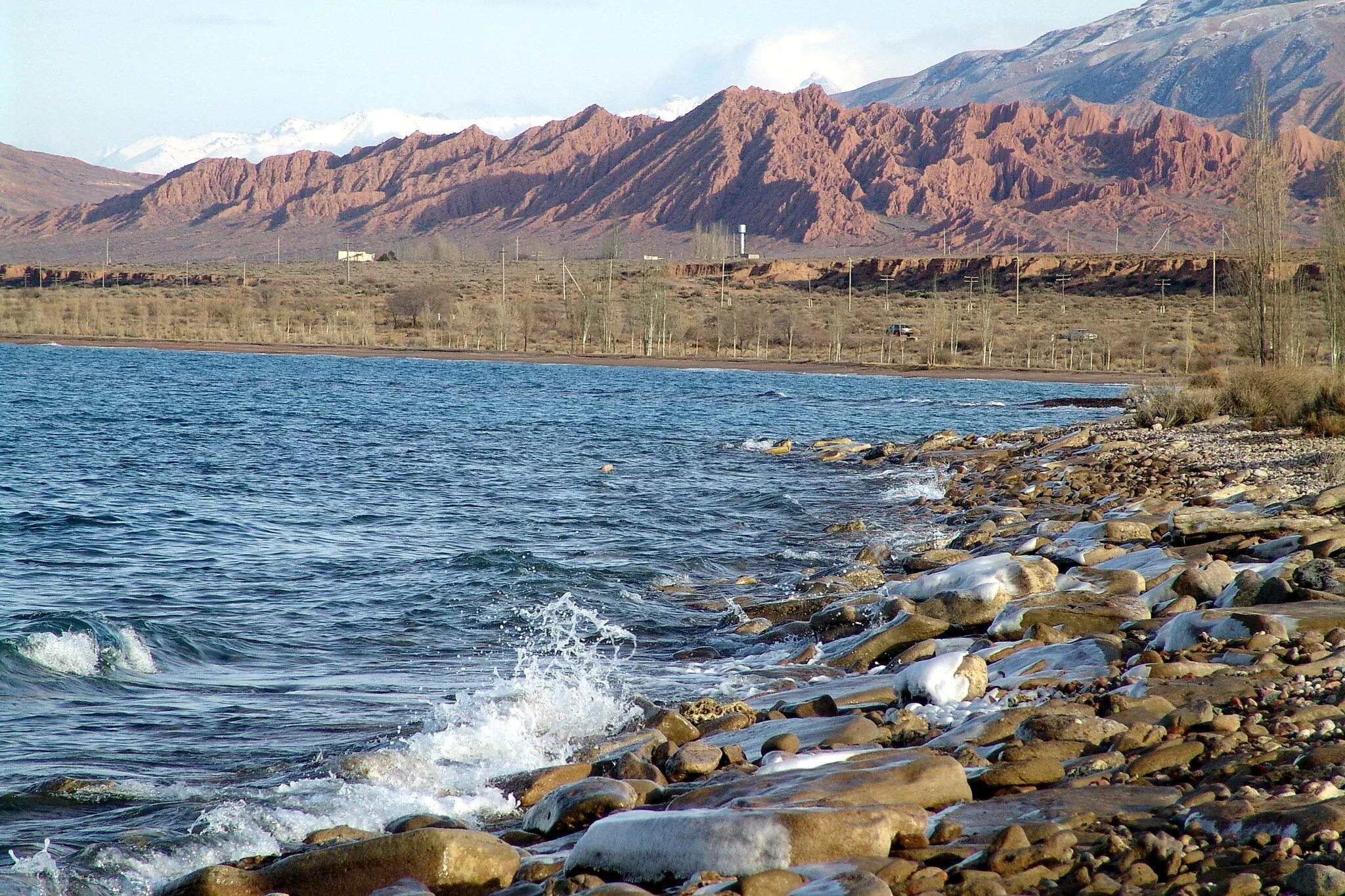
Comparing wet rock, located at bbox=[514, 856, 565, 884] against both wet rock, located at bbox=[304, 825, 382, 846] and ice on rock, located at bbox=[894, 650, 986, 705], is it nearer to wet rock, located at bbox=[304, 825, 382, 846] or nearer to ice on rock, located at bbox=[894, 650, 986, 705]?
wet rock, located at bbox=[304, 825, 382, 846]

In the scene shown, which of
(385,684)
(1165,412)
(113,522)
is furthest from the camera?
(1165,412)

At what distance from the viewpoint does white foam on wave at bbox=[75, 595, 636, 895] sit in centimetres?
567

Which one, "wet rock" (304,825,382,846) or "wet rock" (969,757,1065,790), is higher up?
"wet rock" (969,757,1065,790)

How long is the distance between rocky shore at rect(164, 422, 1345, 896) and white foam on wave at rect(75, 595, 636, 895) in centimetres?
33

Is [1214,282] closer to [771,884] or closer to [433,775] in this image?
[433,775]

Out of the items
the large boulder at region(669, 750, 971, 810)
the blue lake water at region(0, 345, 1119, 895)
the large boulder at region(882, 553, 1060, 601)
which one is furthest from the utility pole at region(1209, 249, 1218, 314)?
the large boulder at region(669, 750, 971, 810)

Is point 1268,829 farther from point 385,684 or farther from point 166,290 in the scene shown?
point 166,290

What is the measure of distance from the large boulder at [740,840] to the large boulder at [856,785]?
170mm

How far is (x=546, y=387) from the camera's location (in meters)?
51.8

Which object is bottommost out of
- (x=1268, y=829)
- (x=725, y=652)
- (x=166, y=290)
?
(x=725, y=652)

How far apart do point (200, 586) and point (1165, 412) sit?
1995cm

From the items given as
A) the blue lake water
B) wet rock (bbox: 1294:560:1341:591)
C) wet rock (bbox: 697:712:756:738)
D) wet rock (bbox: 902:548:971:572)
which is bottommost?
the blue lake water

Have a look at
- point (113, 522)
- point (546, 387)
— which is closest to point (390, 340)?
point (546, 387)

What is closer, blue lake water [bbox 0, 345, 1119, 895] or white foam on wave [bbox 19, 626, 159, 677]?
blue lake water [bbox 0, 345, 1119, 895]
